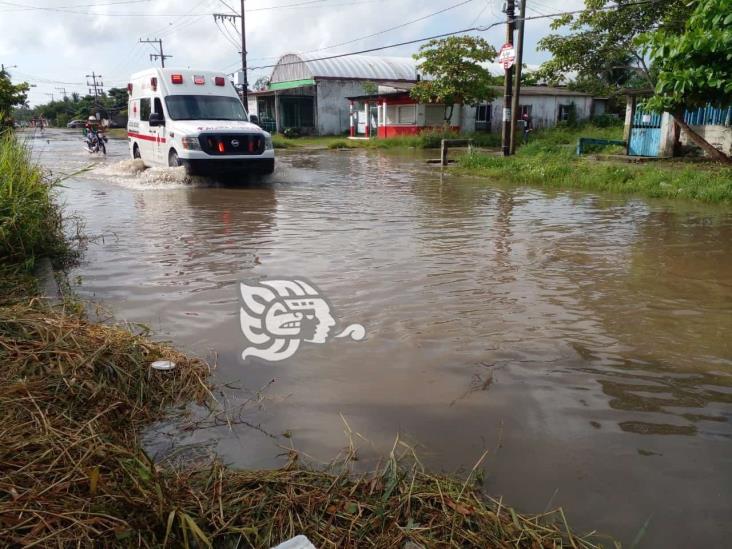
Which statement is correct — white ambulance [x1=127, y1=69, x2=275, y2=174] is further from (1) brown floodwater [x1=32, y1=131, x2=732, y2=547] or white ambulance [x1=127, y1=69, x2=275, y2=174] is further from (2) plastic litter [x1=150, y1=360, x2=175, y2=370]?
(2) plastic litter [x1=150, y1=360, x2=175, y2=370]

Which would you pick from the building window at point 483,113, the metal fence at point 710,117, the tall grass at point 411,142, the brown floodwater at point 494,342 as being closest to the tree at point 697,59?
the brown floodwater at point 494,342

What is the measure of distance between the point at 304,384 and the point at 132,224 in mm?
6816

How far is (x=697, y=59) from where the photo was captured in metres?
10.3

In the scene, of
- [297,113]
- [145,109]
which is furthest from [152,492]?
[297,113]

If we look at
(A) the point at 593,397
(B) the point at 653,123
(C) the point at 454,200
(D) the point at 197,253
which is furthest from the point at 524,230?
(B) the point at 653,123

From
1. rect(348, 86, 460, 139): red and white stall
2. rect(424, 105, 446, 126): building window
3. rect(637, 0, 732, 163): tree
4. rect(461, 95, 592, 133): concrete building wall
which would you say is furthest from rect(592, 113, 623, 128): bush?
rect(637, 0, 732, 163): tree

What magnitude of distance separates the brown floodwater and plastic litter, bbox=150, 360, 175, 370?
1.20ft

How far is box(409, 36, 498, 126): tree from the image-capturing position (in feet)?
101

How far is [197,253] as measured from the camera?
7.60 meters

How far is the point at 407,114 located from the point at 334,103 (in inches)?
327

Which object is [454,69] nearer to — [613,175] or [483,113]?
[483,113]

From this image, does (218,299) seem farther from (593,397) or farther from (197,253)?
(593,397)

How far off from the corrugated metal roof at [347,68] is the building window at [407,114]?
768 cm

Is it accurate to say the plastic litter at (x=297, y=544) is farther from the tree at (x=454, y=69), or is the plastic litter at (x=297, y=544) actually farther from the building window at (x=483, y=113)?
the building window at (x=483, y=113)
